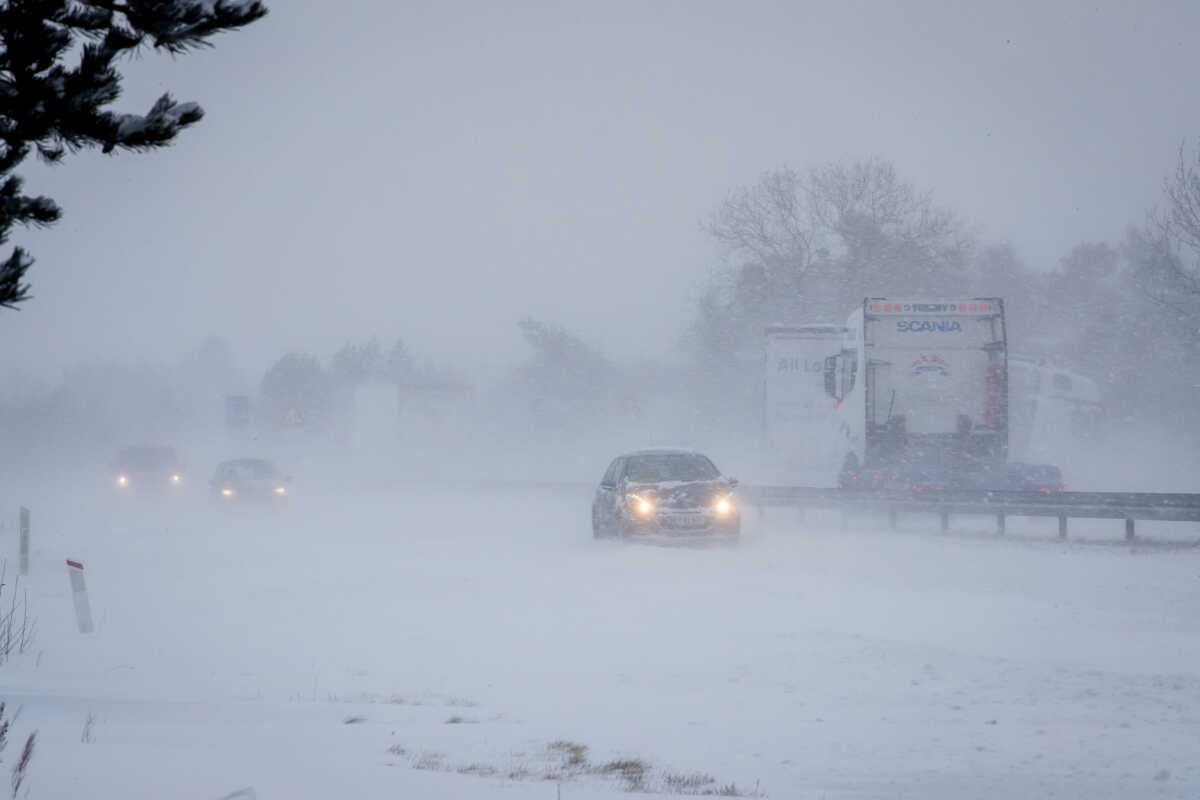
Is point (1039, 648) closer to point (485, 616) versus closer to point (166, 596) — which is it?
point (485, 616)

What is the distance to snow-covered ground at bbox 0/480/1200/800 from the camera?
6.82m

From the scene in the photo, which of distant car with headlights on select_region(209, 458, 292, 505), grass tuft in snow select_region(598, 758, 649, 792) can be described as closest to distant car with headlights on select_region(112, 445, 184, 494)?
distant car with headlights on select_region(209, 458, 292, 505)

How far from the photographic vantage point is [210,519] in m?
31.5

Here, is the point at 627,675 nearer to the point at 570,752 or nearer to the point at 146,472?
the point at 570,752

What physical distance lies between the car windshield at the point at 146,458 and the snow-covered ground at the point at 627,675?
18685 millimetres

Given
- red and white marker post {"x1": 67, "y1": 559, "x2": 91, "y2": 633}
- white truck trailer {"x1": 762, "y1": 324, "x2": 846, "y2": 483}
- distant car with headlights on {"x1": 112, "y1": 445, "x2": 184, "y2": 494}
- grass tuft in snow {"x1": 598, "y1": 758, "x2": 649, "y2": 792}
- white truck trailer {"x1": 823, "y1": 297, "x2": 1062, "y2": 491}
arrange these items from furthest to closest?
1. distant car with headlights on {"x1": 112, "y1": 445, "x2": 184, "y2": 494}
2. white truck trailer {"x1": 762, "y1": 324, "x2": 846, "y2": 483}
3. white truck trailer {"x1": 823, "y1": 297, "x2": 1062, "y2": 491}
4. red and white marker post {"x1": 67, "y1": 559, "x2": 91, "y2": 633}
5. grass tuft in snow {"x1": 598, "y1": 758, "x2": 649, "y2": 792}

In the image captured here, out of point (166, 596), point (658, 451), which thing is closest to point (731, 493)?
point (658, 451)

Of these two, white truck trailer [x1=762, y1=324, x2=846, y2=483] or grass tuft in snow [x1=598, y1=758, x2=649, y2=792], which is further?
white truck trailer [x1=762, y1=324, x2=846, y2=483]

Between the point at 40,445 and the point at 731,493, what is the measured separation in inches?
3401

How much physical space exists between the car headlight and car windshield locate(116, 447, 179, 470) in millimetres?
23598

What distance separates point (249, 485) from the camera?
1299 inches

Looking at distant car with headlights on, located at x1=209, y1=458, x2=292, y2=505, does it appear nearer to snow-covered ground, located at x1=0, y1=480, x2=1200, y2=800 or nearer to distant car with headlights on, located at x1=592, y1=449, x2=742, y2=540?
snow-covered ground, located at x1=0, y1=480, x2=1200, y2=800

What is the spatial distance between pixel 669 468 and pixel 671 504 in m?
1.40

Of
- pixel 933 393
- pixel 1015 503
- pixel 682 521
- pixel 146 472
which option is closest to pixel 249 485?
pixel 146 472
